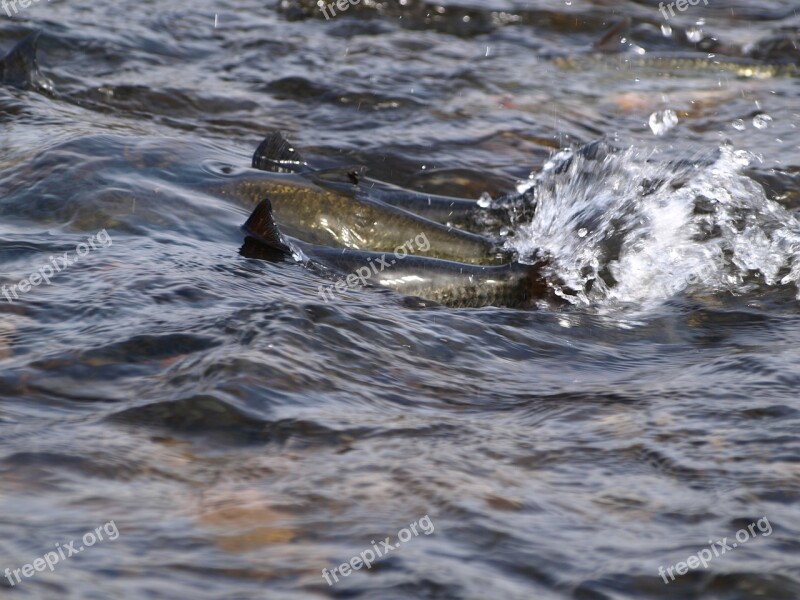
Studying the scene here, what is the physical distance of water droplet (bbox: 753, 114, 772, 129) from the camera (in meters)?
8.83

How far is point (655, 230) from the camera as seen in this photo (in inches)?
247

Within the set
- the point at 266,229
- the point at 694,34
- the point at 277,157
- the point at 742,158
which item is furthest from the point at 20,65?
the point at 694,34

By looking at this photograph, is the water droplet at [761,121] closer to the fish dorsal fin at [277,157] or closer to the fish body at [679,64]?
the fish body at [679,64]

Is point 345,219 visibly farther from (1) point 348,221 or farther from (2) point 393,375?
(2) point 393,375

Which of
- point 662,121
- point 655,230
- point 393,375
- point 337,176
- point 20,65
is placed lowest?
point 393,375

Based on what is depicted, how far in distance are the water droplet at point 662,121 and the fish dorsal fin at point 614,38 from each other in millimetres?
1650

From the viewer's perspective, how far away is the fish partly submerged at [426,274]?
17.9 feet

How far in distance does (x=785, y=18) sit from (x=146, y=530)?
10614 mm

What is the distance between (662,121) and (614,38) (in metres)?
2.12

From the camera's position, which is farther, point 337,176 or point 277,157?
point 277,157

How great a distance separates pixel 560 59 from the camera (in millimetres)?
10406

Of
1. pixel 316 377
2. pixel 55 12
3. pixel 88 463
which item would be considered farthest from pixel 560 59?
pixel 88 463

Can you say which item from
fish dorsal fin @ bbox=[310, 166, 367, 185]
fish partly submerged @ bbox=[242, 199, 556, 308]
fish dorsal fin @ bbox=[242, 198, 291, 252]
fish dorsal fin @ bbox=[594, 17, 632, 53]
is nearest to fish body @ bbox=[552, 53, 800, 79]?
fish dorsal fin @ bbox=[594, 17, 632, 53]

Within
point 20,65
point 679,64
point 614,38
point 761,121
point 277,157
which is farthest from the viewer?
point 614,38
